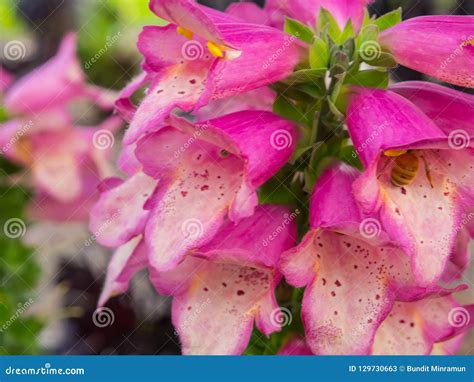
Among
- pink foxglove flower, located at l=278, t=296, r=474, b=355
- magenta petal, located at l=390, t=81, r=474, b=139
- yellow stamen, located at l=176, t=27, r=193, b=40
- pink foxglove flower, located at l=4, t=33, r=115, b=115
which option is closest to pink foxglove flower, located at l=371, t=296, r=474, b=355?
pink foxglove flower, located at l=278, t=296, r=474, b=355

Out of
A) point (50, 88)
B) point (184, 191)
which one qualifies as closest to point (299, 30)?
point (184, 191)

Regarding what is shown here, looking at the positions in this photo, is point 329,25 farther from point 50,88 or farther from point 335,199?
point 50,88

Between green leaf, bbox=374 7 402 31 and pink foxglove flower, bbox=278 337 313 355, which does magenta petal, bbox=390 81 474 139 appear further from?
pink foxglove flower, bbox=278 337 313 355

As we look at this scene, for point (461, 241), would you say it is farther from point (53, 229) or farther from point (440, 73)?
point (53, 229)

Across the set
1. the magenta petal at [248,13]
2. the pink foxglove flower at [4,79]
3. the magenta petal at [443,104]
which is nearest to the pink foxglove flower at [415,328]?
the magenta petal at [443,104]

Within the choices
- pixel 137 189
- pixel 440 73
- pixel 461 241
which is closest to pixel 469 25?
pixel 440 73

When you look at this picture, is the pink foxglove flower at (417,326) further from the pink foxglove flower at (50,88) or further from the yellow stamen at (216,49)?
the pink foxglove flower at (50,88)
